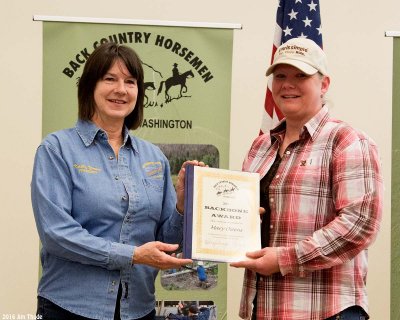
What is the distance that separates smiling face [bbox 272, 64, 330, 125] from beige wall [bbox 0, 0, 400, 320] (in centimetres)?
230

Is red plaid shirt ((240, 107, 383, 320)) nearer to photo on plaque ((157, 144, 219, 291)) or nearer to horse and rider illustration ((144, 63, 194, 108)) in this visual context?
photo on plaque ((157, 144, 219, 291))

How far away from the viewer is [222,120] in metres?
4.04

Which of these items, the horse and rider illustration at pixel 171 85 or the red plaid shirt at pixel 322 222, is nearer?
the red plaid shirt at pixel 322 222

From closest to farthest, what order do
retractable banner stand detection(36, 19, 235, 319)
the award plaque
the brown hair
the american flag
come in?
the award plaque < the brown hair < the american flag < retractable banner stand detection(36, 19, 235, 319)

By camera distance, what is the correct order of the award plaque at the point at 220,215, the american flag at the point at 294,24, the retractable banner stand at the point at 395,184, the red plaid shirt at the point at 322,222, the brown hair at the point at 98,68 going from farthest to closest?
the retractable banner stand at the point at 395,184 → the american flag at the point at 294,24 → the brown hair at the point at 98,68 → the award plaque at the point at 220,215 → the red plaid shirt at the point at 322,222

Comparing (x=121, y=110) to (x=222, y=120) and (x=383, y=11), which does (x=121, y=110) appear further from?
(x=383, y=11)

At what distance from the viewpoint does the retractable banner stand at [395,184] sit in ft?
13.3

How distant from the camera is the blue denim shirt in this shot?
2215mm

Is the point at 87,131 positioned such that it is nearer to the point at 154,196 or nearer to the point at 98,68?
the point at 98,68

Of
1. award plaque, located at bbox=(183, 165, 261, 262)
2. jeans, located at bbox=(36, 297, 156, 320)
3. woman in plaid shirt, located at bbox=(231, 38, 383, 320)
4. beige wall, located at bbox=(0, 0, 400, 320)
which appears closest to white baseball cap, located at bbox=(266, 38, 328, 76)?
woman in plaid shirt, located at bbox=(231, 38, 383, 320)

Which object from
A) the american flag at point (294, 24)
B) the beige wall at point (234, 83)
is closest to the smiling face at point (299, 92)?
the american flag at point (294, 24)

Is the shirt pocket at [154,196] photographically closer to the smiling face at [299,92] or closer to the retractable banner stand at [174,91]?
the smiling face at [299,92]

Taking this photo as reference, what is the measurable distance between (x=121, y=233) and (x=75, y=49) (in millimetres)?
1967

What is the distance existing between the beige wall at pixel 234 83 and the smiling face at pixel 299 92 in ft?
7.55
